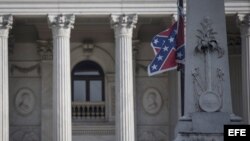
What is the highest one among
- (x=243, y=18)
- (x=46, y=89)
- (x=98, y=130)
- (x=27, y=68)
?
(x=243, y=18)

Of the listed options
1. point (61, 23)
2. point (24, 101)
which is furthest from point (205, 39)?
point (24, 101)

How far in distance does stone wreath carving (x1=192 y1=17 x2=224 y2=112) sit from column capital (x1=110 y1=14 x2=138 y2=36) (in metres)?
26.1

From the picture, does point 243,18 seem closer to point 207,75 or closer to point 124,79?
point 124,79

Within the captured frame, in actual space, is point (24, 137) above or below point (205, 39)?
below

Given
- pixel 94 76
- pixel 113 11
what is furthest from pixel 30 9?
pixel 94 76

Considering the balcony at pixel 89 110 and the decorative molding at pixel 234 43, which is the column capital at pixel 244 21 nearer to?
the decorative molding at pixel 234 43

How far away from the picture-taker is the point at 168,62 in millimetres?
34719

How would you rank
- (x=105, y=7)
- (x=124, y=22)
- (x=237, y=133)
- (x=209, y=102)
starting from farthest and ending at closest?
1. (x=105, y=7)
2. (x=124, y=22)
3. (x=209, y=102)
4. (x=237, y=133)

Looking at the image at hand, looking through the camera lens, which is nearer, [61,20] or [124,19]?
[61,20]

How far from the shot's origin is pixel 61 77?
154 ft

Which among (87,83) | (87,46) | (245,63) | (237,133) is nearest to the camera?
(237,133)

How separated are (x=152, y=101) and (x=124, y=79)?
6979mm

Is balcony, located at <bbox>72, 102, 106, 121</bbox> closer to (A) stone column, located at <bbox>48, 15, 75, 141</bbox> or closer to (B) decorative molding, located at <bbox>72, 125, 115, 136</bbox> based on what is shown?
(B) decorative molding, located at <bbox>72, 125, 115, 136</bbox>

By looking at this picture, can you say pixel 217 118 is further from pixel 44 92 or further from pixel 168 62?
pixel 44 92
